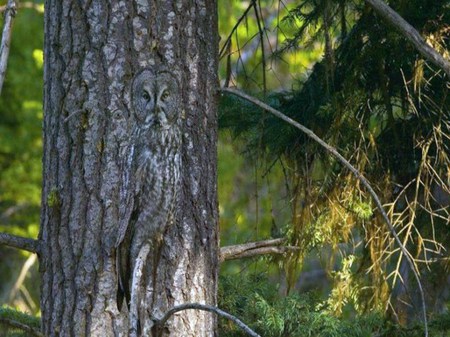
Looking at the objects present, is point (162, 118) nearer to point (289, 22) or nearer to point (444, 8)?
point (289, 22)

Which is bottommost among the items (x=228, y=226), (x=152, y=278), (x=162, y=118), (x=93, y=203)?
(x=152, y=278)

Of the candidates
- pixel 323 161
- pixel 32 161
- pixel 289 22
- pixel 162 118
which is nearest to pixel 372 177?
pixel 323 161

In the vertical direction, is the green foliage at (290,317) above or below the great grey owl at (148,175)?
below

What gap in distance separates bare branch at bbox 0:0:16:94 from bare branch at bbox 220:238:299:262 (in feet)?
3.74

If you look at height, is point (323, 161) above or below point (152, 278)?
above

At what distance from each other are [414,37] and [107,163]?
48.8 inches

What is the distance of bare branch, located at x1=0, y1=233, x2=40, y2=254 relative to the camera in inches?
143

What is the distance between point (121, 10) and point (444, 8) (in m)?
1.47

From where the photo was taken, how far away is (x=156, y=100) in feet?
11.7

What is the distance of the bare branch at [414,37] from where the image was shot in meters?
3.48

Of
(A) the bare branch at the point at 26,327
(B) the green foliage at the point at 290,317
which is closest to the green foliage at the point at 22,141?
(B) the green foliage at the point at 290,317

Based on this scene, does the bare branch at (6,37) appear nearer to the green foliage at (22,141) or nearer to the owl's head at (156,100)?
the owl's head at (156,100)

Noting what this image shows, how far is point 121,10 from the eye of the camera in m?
3.70

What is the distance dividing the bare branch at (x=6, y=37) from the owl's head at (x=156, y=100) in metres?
0.49
